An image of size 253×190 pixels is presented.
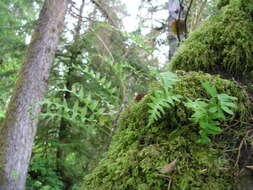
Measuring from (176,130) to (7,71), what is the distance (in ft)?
23.4

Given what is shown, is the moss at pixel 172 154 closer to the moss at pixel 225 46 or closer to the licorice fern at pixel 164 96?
the licorice fern at pixel 164 96

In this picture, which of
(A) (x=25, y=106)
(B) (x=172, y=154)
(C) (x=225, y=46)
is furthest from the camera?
(A) (x=25, y=106)

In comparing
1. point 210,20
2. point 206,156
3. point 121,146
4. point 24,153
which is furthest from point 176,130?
point 24,153

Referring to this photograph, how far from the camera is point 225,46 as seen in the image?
1.35 metres

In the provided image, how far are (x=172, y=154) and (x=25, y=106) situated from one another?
435 cm

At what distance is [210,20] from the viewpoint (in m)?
1.60

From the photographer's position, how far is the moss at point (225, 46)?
1305 mm

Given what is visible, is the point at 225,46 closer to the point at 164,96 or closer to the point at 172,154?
the point at 164,96

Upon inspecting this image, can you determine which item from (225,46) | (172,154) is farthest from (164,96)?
(225,46)

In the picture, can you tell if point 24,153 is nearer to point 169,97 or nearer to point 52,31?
point 52,31

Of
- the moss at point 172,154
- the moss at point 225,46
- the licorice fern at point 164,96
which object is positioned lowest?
the moss at point 172,154

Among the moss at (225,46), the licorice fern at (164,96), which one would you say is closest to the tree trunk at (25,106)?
the moss at (225,46)

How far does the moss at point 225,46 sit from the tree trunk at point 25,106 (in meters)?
3.72

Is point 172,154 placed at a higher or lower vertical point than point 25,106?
lower
